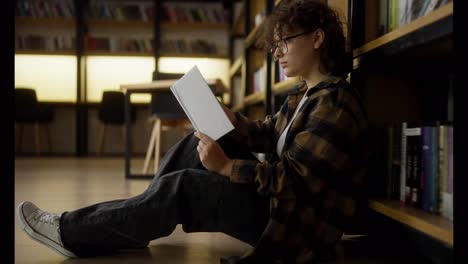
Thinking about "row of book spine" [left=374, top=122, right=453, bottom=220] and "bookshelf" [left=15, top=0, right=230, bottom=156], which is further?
"bookshelf" [left=15, top=0, right=230, bottom=156]

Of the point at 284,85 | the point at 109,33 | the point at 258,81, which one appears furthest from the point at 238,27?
the point at 284,85

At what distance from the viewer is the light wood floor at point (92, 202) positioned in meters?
1.32

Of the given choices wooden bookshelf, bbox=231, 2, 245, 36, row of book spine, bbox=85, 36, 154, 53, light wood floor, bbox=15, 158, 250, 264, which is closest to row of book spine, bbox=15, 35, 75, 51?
row of book spine, bbox=85, 36, 154, 53

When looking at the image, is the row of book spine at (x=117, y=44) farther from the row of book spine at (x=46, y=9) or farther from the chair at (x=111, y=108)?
the chair at (x=111, y=108)

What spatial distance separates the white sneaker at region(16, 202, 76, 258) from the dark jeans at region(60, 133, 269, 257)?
0.08 feet

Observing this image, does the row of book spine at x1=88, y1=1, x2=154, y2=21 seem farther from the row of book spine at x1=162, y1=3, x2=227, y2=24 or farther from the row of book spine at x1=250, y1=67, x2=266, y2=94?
the row of book spine at x1=250, y1=67, x2=266, y2=94

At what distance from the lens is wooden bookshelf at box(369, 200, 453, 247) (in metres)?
1.02

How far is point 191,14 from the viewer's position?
20.7 feet

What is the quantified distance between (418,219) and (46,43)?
18.7ft

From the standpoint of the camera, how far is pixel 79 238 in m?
1.21

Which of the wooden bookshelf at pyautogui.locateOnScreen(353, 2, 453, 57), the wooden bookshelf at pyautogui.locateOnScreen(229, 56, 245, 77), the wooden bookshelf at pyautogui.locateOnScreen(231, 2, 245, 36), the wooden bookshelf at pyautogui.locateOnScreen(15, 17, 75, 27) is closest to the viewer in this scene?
the wooden bookshelf at pyautogui.locateOnScreen(353, 2, 453, 57)

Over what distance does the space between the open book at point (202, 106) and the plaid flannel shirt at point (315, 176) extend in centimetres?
9

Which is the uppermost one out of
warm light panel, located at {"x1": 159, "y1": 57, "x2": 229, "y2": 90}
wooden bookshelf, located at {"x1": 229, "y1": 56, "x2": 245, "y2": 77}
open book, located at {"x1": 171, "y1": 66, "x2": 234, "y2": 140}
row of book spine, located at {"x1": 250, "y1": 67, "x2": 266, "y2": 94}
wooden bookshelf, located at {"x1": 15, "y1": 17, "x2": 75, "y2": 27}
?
wooden bookshelf, located at {"x1": 15, "y1": 17, "x2": 75, "y2": 27}

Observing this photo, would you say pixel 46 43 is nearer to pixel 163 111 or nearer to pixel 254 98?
pixel 163 111
